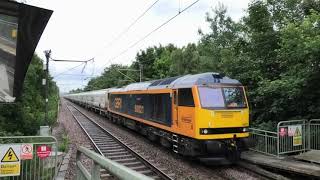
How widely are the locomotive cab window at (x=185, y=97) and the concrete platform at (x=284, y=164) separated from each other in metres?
2.77

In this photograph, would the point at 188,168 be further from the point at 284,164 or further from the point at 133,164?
the point at 284,164

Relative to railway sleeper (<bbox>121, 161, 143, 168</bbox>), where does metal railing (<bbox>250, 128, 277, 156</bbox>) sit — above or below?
above

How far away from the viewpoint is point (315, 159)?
1190 cm

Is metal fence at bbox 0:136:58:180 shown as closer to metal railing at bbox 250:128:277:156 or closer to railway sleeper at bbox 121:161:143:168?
railway sleeper at bbox 121:161:143:168

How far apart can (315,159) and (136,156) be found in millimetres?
6074

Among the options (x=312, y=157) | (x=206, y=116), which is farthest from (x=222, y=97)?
(x=312, y=157)

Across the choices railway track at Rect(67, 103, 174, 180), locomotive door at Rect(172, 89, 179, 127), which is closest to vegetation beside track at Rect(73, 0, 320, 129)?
locomotive door at Rect(172, 89, 179, 127)

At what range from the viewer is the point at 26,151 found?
845 cm

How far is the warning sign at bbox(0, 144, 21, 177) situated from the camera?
8000 mm

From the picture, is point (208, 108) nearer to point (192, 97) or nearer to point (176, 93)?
point (192, 97)

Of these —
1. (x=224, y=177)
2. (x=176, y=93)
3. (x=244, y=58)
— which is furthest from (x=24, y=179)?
(x=244, y=58)

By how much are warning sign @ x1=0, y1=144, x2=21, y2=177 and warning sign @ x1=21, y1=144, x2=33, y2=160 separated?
184 mm

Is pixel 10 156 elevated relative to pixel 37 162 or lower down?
elevated

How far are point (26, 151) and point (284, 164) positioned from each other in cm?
730
